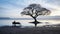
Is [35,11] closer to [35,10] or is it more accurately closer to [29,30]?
[35,10]

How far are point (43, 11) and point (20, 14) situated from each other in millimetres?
567

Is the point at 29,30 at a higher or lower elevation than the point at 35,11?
lower

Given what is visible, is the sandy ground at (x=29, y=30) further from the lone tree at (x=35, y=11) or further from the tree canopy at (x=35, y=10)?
the tree canopy at (x=35, y=10)

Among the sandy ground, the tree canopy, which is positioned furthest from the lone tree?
the sandy ground

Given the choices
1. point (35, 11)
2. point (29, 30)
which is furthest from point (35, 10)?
point (29, 30)

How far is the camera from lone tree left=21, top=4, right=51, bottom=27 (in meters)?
3.09

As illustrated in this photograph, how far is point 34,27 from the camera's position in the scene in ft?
10.0

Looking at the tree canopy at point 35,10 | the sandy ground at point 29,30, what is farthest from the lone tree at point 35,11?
the sandy ground at point 29,30

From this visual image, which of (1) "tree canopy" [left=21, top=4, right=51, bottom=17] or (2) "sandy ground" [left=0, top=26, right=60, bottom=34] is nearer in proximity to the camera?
(2) "sandy ground" [left=0, top=26, right=60, bottom=34]

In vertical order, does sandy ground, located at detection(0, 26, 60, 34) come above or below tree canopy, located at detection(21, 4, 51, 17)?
below

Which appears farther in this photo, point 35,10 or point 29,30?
point 35,10

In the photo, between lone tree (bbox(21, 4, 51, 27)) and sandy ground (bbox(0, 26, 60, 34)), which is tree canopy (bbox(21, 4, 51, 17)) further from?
sandy ground (bbox(0, 26, 60, 34))

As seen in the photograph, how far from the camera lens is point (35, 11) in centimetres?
320

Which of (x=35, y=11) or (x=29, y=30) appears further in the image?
(x=35, y=11)
